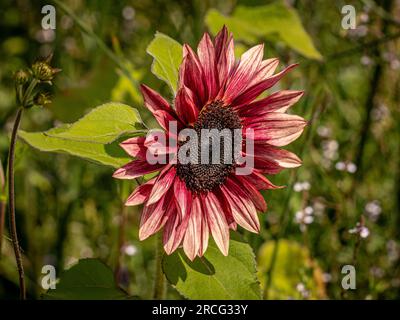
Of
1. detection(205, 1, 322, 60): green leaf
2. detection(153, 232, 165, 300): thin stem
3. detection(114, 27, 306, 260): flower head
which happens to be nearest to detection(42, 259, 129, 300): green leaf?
detection(153, 232, 165, 300): thin stem

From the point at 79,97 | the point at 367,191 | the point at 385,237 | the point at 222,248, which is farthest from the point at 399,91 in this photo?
the point at 222,248

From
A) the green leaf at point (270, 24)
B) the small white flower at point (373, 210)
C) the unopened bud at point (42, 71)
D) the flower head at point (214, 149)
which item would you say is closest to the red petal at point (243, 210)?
the flower head at point (214, 149)

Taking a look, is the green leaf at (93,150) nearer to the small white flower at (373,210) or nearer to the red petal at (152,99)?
the red petal at (152,99)

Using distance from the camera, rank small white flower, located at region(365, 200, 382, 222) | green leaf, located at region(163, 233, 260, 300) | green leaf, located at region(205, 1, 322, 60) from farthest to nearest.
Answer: small white flower, located at region(365, 200, 382, 222) < green leaf, located at region(205, 1, 322, 60) < green leaf, located at region(163, 233, 260, 300)

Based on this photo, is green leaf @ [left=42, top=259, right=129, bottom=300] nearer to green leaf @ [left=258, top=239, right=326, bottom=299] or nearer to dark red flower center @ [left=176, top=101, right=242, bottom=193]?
dark red flower center @ [left=176, top=101, right=242, bottom=193]

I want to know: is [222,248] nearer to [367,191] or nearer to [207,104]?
[207,104]

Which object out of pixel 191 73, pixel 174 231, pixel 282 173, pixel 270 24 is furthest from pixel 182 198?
pixel 270 24
